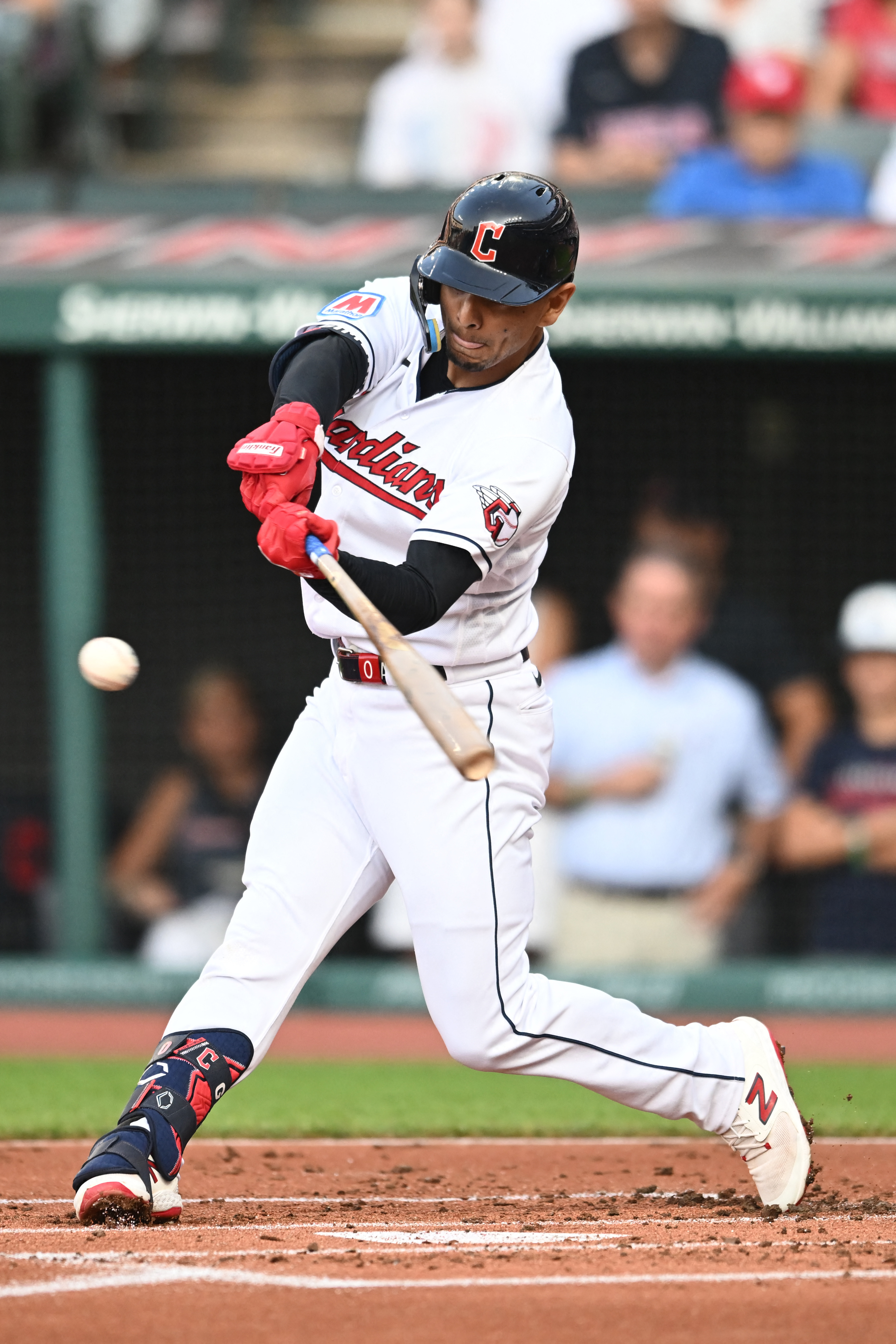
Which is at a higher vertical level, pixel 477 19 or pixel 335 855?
pixel 477 19

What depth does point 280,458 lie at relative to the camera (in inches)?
109

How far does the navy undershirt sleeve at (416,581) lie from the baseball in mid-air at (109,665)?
1.51ft

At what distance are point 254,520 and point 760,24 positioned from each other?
119 inches

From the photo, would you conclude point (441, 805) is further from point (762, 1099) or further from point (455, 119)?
point (455, 119)

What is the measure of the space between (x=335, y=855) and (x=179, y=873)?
3858 millimetres

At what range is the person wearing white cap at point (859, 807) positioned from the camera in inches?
242

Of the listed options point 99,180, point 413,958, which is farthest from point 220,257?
point 413,958

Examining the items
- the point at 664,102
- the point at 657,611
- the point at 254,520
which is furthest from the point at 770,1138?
the point at 664,102

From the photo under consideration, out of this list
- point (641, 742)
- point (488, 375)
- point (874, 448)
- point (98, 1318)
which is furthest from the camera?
point (874, 448)

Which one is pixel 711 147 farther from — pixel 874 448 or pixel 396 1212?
pixel 396 1212

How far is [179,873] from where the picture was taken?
6.86 m

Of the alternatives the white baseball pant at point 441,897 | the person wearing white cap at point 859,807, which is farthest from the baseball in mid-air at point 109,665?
the person wearing white cap at point 859,807

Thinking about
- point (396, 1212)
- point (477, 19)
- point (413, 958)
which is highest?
point (477, 19)

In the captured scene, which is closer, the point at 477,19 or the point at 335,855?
the point at 335,855
